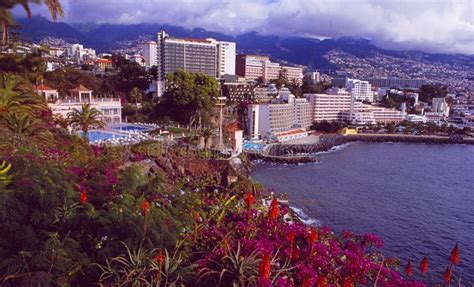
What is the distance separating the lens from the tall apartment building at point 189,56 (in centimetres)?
5784

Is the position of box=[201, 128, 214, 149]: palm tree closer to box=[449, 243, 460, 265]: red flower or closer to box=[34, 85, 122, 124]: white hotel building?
box=[34, 85, 122, 124]: white hotel building

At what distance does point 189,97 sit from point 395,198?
724 inches

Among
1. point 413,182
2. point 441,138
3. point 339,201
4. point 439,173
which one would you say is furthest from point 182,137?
point 441,138

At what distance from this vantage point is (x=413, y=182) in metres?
30.2

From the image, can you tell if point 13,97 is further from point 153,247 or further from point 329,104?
point 329,104

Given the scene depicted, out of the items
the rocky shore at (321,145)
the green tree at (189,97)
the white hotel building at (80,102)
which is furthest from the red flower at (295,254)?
the rocky shore at (321,145)

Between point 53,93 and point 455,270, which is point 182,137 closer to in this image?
point 53,93

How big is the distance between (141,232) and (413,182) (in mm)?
30483

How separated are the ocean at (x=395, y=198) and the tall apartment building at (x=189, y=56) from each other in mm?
28013

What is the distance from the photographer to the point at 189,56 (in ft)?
197

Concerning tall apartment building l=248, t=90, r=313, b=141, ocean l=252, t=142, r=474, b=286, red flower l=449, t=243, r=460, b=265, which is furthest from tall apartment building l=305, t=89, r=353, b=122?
red flower l=449, t=243, r=460, b=265

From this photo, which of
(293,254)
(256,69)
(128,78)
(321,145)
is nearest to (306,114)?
(321,145)

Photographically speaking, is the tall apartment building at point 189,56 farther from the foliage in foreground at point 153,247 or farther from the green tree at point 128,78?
the foliage in foreground at point 153,247

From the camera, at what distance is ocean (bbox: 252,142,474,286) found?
16.9m
